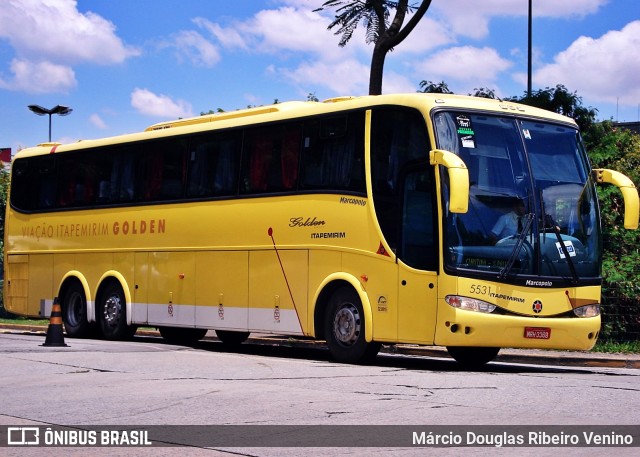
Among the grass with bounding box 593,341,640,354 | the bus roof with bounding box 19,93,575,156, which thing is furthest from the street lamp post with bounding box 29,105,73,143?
the grass with bounding box 593,341,640,354

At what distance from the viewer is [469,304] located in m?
15.6

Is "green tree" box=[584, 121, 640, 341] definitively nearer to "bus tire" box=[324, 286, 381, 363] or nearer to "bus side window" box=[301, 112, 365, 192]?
"bus tire" box=[324, 286, 381, 363]

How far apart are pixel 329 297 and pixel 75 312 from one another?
821 cm

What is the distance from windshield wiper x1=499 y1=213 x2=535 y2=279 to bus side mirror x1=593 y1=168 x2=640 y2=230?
164 cm

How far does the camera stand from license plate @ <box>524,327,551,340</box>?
15.8 m

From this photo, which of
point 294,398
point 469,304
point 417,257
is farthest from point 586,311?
point 294,398

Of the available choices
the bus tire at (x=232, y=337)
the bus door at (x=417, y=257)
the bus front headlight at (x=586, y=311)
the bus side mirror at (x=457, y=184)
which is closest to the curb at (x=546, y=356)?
the bus tire at (x=232, y=337)

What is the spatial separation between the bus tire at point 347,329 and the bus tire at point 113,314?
6.45 m

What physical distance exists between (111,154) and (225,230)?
4497 millimetres

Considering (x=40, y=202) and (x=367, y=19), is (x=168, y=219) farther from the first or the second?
(x=367, y=19)

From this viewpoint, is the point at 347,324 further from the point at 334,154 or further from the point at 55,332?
the point at 55,332

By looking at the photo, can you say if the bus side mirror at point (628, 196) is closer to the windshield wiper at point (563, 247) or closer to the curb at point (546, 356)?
the windshield wiper at point (563, 247)

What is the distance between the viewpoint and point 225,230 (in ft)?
65.9

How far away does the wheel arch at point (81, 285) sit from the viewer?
77.0ft
